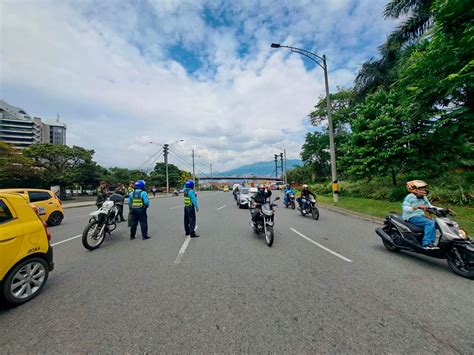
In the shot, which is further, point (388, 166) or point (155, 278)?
point (388, 166)

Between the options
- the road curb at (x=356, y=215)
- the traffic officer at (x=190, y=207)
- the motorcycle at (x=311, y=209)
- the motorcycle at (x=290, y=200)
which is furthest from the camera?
the motorcycle at (x=290, y=200)

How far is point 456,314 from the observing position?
8.77 feet

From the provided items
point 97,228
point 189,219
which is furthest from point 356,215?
point 97,228

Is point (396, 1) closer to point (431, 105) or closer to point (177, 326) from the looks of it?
point (431, 105)

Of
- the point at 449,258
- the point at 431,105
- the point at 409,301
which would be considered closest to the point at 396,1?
the point at 431,105

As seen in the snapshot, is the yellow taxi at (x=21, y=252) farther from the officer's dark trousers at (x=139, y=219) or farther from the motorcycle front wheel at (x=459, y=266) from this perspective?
the motorcycle front wheel at (x=459, y=266)

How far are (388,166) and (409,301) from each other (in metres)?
13.0

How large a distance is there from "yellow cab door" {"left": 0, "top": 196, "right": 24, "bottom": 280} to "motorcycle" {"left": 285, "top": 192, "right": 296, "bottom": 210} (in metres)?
13.4

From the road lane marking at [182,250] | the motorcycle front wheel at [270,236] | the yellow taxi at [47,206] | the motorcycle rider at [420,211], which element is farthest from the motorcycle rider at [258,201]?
the yellow taxi at [47,206]

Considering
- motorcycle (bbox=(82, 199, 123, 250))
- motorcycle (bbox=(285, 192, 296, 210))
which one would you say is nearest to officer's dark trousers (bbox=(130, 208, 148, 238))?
motorcycle (bbox=(82, 199, 123, 250))

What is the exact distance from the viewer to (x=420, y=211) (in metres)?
4.55

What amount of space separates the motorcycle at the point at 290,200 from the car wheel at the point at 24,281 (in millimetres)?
13081

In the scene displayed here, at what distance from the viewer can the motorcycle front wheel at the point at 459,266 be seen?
368cm

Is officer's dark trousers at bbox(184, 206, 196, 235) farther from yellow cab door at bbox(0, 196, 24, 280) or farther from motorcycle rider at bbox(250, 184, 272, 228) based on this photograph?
yellow cab door at bbox(0, 196, 24, 280)
